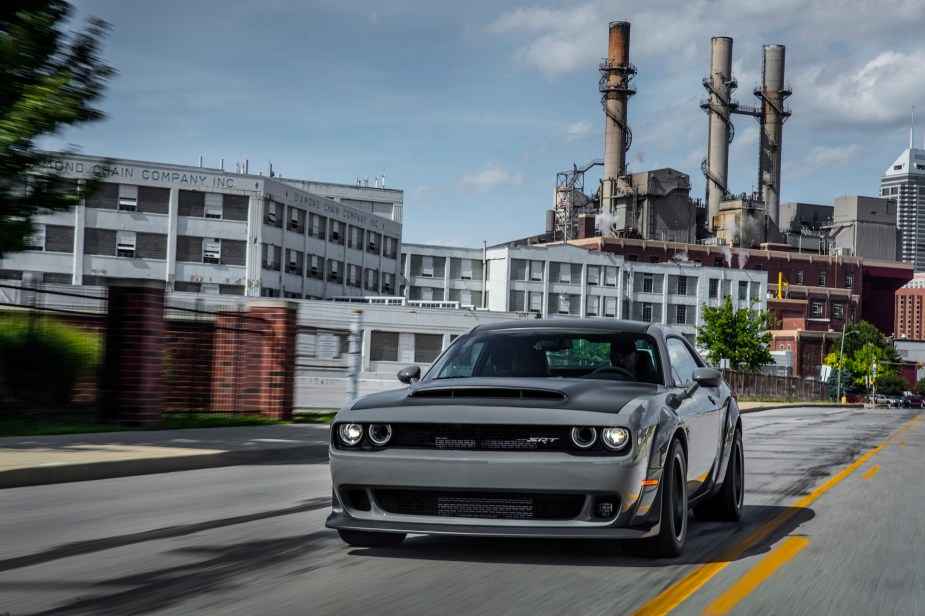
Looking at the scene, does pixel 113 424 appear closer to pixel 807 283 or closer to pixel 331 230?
pixel 331 230

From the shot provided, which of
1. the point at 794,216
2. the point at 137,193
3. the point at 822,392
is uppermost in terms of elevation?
the point at 794,216

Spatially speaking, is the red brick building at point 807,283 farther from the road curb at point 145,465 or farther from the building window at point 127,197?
the road curb at point 145,465

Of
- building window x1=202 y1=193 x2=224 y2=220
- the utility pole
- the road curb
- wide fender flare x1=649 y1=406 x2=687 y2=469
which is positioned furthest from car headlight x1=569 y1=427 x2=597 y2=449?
building window x1=202 y1=193 x2=224 y2=220

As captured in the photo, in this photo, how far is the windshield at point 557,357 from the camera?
7430 millimetres

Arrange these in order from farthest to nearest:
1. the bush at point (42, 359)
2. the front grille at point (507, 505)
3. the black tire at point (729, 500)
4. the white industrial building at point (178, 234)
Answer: the white industrial building at point (178, 234) < the bush at point (42, 359) < the black tire at point (729, 500) < the front grille at point (507, 505)

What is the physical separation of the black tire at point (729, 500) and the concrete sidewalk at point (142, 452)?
6.42 m

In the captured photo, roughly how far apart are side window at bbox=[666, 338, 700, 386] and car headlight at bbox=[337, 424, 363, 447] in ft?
7.45

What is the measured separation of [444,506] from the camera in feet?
20.2

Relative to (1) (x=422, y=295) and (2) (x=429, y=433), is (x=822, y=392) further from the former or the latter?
(2) (x=429, y=433)

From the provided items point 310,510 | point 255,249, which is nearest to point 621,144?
point 255,249

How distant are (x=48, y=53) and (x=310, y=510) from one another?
823 centimetres

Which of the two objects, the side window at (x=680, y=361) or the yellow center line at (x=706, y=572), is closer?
the yellow center line at (x=706, y=572)

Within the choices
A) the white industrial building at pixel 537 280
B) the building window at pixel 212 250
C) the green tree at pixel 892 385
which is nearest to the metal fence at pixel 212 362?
A: the building window at pixel 212 250

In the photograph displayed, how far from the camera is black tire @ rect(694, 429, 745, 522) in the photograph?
27.9ft
